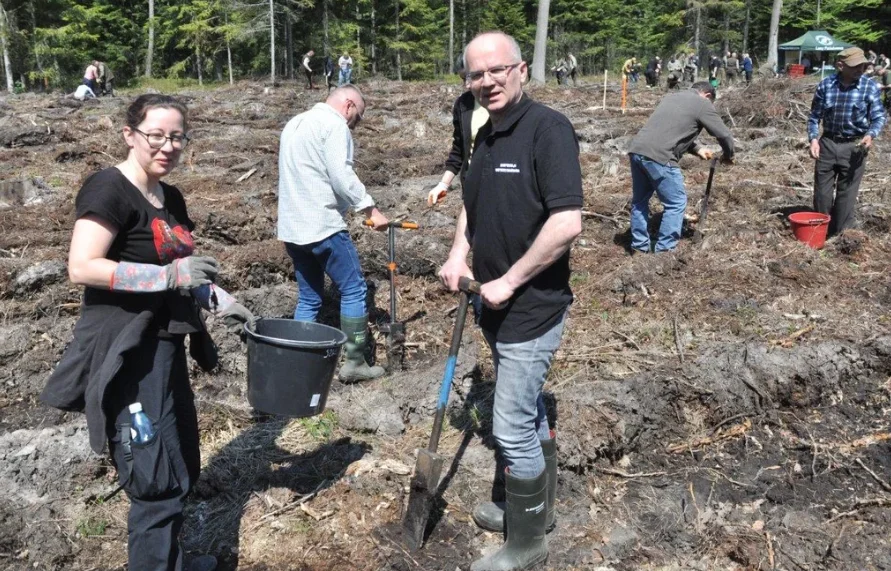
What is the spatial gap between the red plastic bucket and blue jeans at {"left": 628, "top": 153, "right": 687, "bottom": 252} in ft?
3.84

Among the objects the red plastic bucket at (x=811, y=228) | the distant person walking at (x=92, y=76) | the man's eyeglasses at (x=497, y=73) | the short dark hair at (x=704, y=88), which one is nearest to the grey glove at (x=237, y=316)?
the man's eyeglasses at (x=497, y=73)

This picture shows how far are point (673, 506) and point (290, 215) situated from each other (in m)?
2.66

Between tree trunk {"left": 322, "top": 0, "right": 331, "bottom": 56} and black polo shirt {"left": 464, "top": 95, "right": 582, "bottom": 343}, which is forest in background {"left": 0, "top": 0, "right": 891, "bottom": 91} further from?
black polo shirt {"left": 464, "top": 95, "right": 582, "bottom": 343}

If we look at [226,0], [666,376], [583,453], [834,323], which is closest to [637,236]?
[834,323]

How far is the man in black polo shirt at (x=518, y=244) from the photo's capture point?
7.77ft

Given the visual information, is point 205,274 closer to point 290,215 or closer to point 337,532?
point 337,532

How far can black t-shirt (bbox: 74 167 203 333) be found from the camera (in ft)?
7.31

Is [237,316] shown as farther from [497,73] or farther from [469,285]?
[497,73]

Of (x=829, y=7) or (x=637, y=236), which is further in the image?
(x=829, y=7)

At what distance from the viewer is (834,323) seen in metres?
4.86

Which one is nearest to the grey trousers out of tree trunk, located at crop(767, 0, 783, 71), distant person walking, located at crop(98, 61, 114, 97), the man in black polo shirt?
the man in black polo shirt

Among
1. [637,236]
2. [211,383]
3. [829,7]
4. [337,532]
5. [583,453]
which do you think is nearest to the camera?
[337,532]

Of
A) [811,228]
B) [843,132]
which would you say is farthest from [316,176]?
[843,132]

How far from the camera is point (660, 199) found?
646cm
